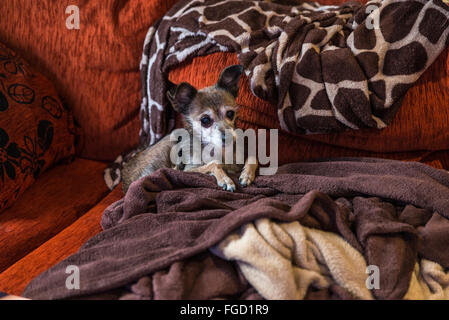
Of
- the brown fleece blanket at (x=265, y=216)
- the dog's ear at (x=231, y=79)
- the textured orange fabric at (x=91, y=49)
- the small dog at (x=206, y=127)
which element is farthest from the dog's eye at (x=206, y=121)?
the textured orange fabric at (x=91, y=49)

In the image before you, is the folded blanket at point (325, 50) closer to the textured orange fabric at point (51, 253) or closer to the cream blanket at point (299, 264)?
the cream blanket at point (299, 264)

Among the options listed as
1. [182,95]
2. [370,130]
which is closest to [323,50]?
[370,130]

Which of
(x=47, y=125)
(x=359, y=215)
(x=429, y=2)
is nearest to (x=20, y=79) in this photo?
(x=47, y=125)

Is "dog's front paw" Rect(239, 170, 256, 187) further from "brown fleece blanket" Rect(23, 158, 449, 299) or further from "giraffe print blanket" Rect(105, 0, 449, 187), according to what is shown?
"giraffe print blanket" Rect(105, 0, 449, 187)

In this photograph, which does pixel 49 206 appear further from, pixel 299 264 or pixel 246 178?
pixel 299 264

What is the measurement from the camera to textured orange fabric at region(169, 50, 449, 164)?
1.50m

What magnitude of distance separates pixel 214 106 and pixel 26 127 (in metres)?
0.80

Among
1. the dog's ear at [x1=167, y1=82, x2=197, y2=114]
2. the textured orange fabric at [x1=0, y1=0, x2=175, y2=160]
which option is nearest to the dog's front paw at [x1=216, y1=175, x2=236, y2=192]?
the dog's ear at [x1=167, y1=82, x2=197, y2=114]

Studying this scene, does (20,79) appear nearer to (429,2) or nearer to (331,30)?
(331,30)

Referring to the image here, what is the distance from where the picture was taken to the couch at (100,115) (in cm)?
144

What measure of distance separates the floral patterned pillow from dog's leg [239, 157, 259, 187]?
0.90 metres

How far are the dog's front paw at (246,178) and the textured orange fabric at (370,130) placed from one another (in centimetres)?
26

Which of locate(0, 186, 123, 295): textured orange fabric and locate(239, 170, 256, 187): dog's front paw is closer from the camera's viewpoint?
locate(0, 186, 123, 295): textured orange fabric

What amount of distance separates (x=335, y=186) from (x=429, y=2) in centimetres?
83
